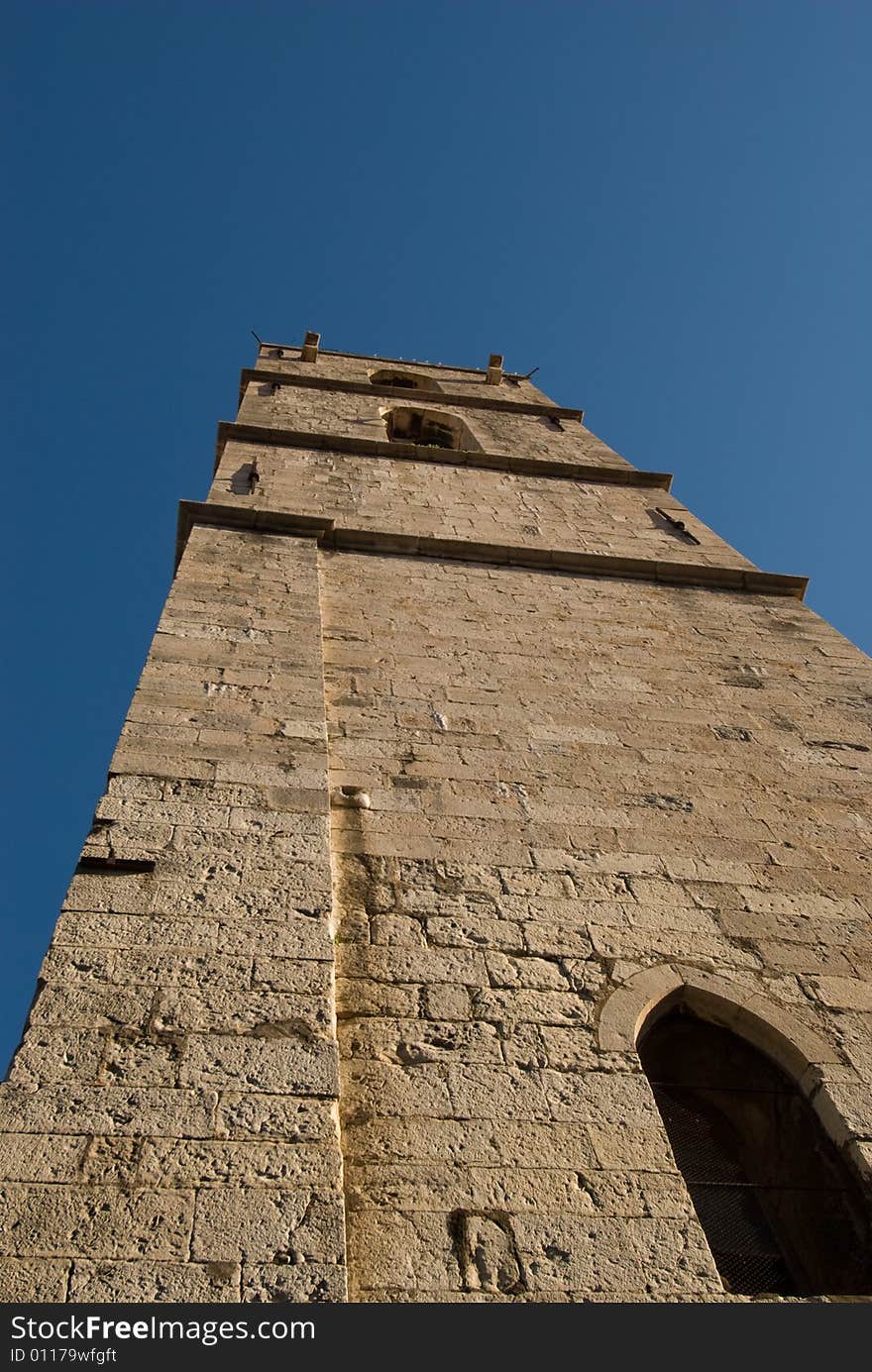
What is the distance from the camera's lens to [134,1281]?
237 cm

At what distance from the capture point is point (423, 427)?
44.9ft

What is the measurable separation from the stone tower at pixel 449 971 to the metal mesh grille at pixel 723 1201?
0.01 m

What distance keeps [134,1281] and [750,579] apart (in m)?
6.73

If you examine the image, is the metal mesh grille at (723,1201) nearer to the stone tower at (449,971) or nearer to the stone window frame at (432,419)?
the stone tower at (449,971)

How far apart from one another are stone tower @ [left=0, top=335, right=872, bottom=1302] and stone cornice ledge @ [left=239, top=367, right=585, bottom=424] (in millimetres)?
7518

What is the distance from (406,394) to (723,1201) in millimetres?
12224

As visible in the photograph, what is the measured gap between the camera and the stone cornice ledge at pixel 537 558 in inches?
295

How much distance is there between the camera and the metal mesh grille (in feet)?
10.7

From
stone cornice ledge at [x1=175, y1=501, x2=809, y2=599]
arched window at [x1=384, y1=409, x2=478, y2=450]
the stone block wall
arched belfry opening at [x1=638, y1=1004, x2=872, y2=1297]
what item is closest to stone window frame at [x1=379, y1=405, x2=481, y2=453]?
arched window at [x1=384, y1=409, x2=478, y2=450]

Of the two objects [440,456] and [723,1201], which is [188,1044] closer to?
[723,1201]

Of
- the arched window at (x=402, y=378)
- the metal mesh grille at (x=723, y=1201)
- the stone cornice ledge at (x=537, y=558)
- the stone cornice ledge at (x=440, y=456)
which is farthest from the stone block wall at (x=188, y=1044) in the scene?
the arched window at (x=402, y=378)

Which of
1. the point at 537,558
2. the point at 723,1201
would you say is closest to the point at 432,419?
the point at 537,558

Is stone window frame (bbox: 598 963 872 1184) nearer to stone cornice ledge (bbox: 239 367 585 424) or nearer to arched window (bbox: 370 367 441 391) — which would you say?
stone cornice ledge (bbox: 239 367 585 424)

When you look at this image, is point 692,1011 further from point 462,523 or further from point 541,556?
point 462,523
